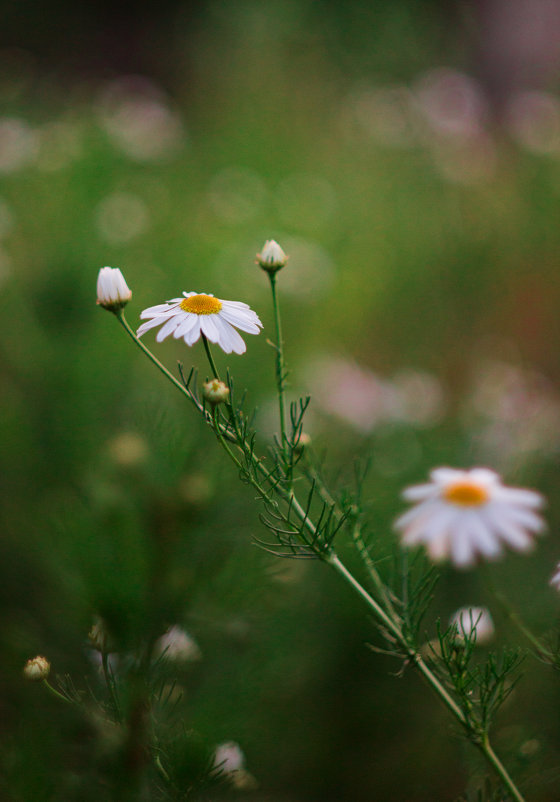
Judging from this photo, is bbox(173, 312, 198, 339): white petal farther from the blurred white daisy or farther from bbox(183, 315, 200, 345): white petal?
the blurred white daisy

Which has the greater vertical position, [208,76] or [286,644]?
[208,76]

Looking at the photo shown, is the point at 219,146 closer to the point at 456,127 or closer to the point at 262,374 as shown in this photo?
the point at 456,127

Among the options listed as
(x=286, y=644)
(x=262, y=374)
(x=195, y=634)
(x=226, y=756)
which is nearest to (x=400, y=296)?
(x=262, y=374)

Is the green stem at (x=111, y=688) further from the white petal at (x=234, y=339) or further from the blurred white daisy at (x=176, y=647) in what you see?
the white petal at (x=234, y=339)

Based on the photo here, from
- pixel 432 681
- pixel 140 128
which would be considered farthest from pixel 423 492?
pixel 140 128

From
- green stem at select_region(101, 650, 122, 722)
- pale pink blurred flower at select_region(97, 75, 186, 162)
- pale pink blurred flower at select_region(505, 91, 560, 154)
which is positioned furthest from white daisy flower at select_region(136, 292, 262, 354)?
pale pink blurred flower at select_region(505, 91, 560, 154)

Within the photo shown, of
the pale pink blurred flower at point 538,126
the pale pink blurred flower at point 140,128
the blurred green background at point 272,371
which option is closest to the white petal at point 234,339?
the blurred green background at point 272,371
